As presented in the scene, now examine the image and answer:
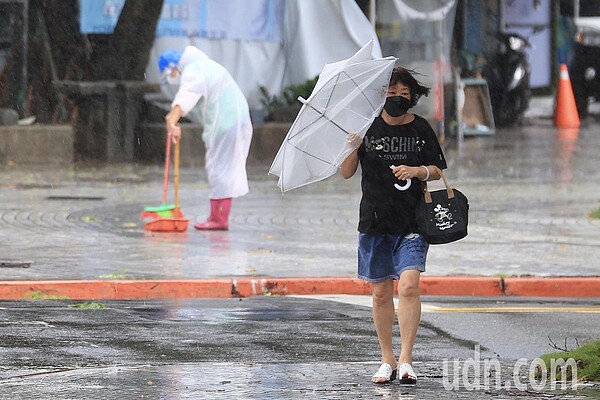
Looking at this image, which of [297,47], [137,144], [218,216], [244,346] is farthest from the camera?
[297,47]

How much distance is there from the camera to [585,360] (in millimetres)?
7211

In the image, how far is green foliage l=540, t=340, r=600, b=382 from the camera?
7.10 meters

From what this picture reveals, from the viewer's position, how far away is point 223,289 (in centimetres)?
1091

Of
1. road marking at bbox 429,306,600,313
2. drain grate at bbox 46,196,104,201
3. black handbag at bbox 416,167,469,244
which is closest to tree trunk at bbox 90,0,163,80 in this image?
drain grate at bbox 46,196,104,201

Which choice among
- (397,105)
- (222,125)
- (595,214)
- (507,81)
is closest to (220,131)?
(222,125)

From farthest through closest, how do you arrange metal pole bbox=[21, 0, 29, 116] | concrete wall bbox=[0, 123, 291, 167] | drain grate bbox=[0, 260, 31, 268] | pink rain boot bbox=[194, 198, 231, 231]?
metal pole bbox=[21, 0, 29, 116]
concrete wall bbox=[0, 123, 291, 167]
pink rain boot bbox=[194, 198, 231, 231]
drain grate bbox=[0, 260, 31, 268]

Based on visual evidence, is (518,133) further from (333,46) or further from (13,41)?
(13,41)

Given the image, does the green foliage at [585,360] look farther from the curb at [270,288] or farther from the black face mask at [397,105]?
the curb at [270,288]

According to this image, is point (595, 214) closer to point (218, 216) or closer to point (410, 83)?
point (218, 216)

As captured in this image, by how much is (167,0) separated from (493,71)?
847 cm

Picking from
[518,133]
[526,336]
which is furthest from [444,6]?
[526,336]

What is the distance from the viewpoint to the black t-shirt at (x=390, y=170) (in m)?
7.18

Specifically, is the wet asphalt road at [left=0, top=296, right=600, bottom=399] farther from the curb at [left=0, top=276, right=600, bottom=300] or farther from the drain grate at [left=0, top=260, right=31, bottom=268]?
the drain grate at [left=0, top=260, right=31, bottom=268]

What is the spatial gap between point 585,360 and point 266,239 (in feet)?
22.2
